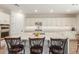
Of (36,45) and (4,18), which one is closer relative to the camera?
(36,45)

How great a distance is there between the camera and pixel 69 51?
450 cm

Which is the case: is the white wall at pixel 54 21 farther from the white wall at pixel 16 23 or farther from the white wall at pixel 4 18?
the white wall at pixel 4 18

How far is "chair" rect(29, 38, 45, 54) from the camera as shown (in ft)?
12.3

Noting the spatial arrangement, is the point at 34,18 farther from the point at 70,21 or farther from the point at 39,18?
the point at 70,21

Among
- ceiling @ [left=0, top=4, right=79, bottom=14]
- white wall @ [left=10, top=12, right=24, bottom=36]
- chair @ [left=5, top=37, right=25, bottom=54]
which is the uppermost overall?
ceiling @ [left=0, top=4, right=79, bottom=14]

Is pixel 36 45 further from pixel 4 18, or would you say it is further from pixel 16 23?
pixel 16 23

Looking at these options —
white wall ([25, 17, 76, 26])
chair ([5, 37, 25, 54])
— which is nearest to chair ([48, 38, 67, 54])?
chair ([5, 37, 25, 54])

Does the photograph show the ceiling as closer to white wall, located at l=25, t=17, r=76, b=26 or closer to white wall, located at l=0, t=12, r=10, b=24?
white wall, located at l=0, t=12, r=10, b=24

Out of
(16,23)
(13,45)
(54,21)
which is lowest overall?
(13,45)

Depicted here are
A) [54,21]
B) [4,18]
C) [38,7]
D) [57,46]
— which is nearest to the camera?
[57,46]

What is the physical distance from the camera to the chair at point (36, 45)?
3.76 metres

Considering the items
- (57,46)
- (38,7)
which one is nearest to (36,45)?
(57,46)

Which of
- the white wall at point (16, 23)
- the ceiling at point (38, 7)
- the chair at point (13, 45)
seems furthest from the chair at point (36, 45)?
the white wall at point (16, 23)

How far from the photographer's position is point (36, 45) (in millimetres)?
3889
